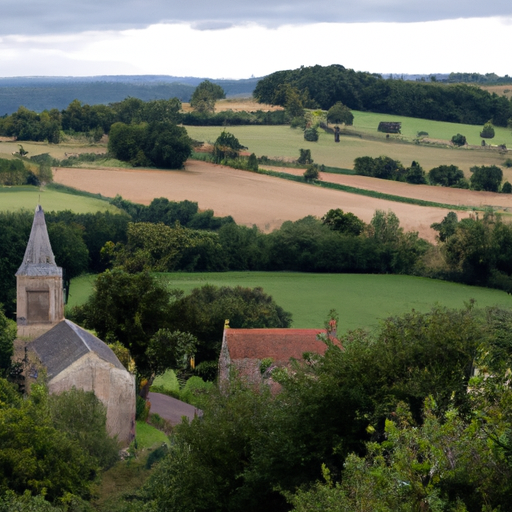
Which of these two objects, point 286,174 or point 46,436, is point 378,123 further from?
point 46,436

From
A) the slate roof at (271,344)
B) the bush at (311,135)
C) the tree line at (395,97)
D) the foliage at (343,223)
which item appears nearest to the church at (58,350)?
the slate roof at (271,344)

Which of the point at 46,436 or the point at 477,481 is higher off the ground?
the point at 477,481

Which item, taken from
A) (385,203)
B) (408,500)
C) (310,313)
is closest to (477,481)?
A: (408,500)

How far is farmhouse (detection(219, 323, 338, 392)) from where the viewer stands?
106ft

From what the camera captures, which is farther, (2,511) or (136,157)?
(136,157)

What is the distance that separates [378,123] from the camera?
11138 cm

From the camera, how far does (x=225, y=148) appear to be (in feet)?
322

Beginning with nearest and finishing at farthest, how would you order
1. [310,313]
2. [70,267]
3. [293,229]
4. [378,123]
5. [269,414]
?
Answer: [269,414], [310,313], [70,267], [293,229], [378,123]

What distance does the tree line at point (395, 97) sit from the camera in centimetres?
11919

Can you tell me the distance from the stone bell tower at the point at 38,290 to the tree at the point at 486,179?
66.0 metres

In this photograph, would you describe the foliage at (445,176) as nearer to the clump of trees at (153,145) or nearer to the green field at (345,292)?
the clump of trees at (153,145)

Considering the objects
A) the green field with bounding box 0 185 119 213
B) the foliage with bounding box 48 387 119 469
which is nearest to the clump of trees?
the green field with bounding box 0 185 119 213

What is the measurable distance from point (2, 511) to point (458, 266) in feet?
155

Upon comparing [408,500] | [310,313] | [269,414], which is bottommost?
[310,313]
